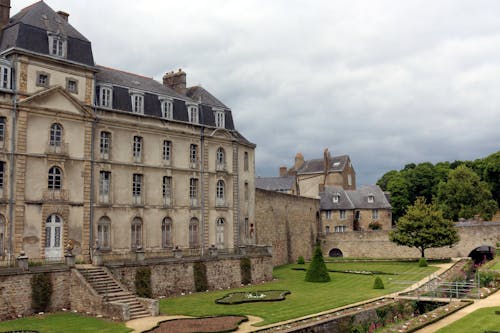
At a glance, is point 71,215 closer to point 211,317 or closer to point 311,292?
point 211,317

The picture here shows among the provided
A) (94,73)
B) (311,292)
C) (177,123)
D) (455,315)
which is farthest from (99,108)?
(455,315)

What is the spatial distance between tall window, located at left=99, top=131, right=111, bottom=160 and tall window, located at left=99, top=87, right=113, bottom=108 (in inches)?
65.6

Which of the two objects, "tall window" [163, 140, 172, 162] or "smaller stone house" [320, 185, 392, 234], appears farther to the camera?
"smaller stone house" [320, 185, 392, 234]

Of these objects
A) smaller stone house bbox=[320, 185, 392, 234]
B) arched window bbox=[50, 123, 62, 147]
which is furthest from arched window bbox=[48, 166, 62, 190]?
smaller stone house bbox=[320, 185, 392, 234]

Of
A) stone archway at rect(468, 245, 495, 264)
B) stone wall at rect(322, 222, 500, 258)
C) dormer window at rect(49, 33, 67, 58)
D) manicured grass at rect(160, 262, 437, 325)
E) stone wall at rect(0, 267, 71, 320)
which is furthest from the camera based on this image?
stone archway at rect(468, 245, 495, 264)

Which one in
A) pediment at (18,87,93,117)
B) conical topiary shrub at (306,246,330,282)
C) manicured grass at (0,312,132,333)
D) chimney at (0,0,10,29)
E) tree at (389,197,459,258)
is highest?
chimney at (0,0,10,29)

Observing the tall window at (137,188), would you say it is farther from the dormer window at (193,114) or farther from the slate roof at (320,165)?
the slate roof at (320,165)

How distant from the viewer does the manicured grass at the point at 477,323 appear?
18922 mm

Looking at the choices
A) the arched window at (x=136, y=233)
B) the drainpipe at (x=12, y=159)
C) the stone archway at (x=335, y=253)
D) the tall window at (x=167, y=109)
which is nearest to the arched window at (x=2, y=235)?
the drainpipe at (x=12, y=159)

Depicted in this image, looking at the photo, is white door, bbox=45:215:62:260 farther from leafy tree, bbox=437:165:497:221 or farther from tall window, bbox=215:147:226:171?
leafy tree, bbox=437:165:497:221

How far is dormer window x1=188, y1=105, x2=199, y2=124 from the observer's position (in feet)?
116

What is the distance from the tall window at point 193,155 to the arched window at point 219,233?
14.5ft

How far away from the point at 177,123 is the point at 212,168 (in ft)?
13.6

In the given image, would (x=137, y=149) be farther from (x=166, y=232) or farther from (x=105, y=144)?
(x=166, y=232)
